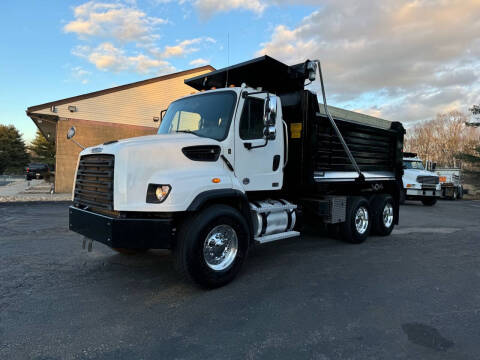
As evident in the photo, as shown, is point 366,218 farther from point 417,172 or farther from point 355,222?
point 417,172

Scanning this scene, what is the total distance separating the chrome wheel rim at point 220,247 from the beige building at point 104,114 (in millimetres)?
15515

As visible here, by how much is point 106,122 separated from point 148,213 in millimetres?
16235

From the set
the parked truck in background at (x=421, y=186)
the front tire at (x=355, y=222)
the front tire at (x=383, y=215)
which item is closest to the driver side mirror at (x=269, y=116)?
the front tire at (x=355, y=222)

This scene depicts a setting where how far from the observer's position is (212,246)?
4.07 meters

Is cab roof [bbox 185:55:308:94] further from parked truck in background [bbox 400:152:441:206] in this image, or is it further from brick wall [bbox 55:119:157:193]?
brick wall [bbox 55:119:157:193]

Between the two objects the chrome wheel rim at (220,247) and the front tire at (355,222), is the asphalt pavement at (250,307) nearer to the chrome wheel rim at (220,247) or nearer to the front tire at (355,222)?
the chrome wheel rim at (220,247)

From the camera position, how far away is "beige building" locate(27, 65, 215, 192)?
1686cm

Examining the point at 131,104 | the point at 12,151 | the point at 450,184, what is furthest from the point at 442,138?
the point at 12,151

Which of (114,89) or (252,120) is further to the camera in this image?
(114,89)

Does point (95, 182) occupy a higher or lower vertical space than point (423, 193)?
higher

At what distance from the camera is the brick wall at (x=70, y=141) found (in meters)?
16.9

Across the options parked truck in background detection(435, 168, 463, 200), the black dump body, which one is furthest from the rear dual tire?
parked truck in background detection(435, 168, 463, 200)

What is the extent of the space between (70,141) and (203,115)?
49.3 feet

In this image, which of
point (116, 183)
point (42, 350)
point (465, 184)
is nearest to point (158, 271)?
point (116, 183)
